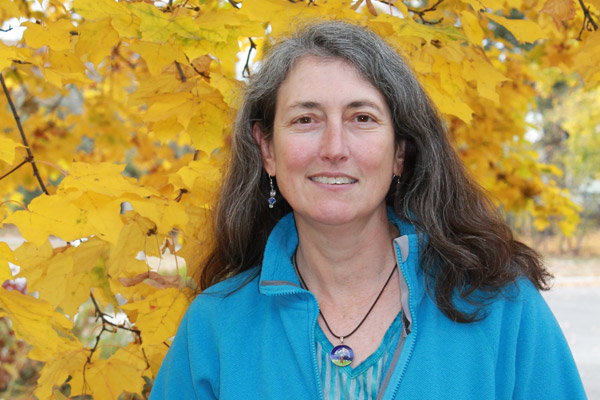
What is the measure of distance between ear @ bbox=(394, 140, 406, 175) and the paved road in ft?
12.4

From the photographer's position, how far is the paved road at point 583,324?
6227 millimetres

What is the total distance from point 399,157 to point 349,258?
0.30 metres

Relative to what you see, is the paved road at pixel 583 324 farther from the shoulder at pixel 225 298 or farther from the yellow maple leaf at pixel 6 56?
the yellow maple leaf at pixel 6 56

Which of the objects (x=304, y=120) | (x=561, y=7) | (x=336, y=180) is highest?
(x=561, y=7)

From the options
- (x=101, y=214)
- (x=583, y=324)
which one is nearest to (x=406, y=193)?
(x=101, y=214)

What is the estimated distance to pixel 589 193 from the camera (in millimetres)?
16219

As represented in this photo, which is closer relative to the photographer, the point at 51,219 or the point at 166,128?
the point at 51,219

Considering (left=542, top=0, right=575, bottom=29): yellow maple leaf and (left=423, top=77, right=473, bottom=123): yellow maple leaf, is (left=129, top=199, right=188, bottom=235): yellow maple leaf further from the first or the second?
(left=542, top=0, right=575, bottom=29): yellow maple leaf

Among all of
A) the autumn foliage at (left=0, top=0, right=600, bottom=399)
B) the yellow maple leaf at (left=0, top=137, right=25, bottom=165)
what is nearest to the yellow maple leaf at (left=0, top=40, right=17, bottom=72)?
the autumn foliage at (left=0, top=0, right=600, bottom=399)

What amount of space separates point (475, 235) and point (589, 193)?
1602 cm

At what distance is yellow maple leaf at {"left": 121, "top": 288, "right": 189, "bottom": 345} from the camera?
168cm

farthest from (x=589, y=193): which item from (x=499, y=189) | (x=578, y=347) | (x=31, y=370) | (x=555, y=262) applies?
(x=31, y=370)

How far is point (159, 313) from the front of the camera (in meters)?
1.73

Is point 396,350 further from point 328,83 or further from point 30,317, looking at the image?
point 30,317
